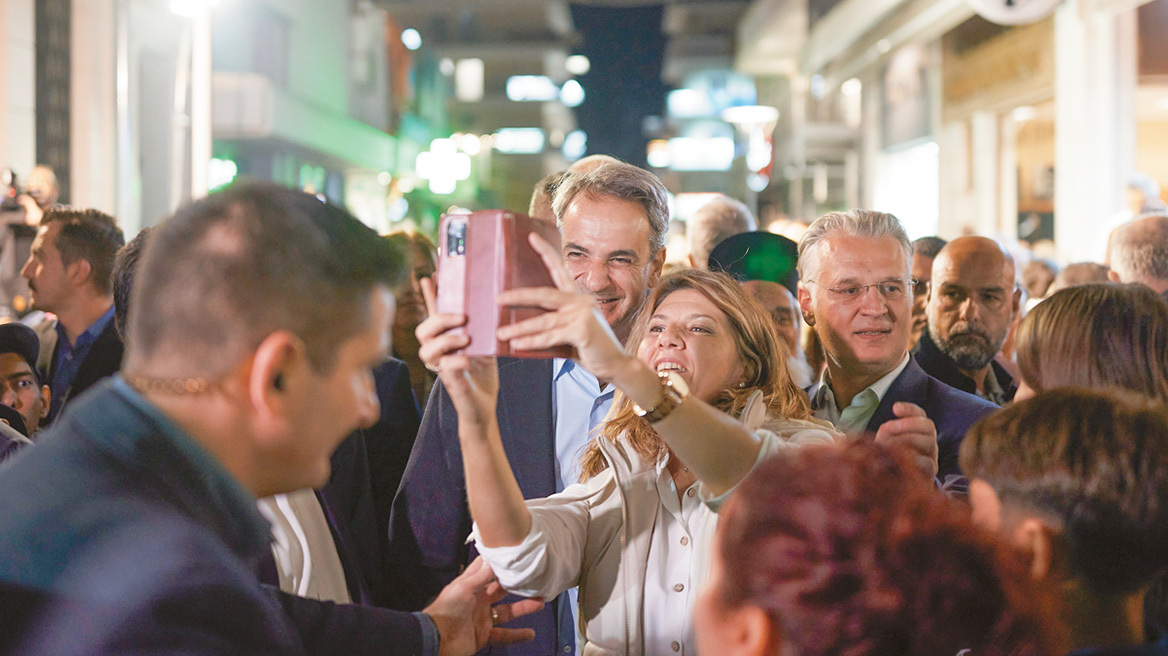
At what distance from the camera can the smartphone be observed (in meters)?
1.73

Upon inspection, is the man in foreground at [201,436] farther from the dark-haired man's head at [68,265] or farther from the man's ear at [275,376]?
the dark-haired man's head at [68,265]

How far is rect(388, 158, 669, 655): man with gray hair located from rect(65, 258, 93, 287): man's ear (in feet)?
9.97

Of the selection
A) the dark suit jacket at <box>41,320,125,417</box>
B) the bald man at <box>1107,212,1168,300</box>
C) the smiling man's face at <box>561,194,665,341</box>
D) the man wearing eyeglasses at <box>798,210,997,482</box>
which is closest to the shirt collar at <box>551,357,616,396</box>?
the smiling man's face at <box>561,194,665,341</box>

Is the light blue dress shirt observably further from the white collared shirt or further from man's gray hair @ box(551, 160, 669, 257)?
the white collared shirt

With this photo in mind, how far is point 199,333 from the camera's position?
1291 millimetres

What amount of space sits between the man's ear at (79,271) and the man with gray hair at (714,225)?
3252 millimetres

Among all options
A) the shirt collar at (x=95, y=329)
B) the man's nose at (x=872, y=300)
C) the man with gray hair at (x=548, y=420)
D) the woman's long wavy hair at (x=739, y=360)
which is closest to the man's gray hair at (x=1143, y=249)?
the man's nose at (x=872, y=300)

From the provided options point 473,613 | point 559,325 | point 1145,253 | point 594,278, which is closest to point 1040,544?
point 559,325

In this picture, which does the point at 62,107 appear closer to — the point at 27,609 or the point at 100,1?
the point at 100,1

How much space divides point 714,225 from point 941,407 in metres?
3.08

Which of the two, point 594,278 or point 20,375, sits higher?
point 594,278

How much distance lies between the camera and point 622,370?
1818 mm

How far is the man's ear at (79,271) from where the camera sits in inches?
192

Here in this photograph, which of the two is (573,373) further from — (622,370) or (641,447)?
(622,370)
